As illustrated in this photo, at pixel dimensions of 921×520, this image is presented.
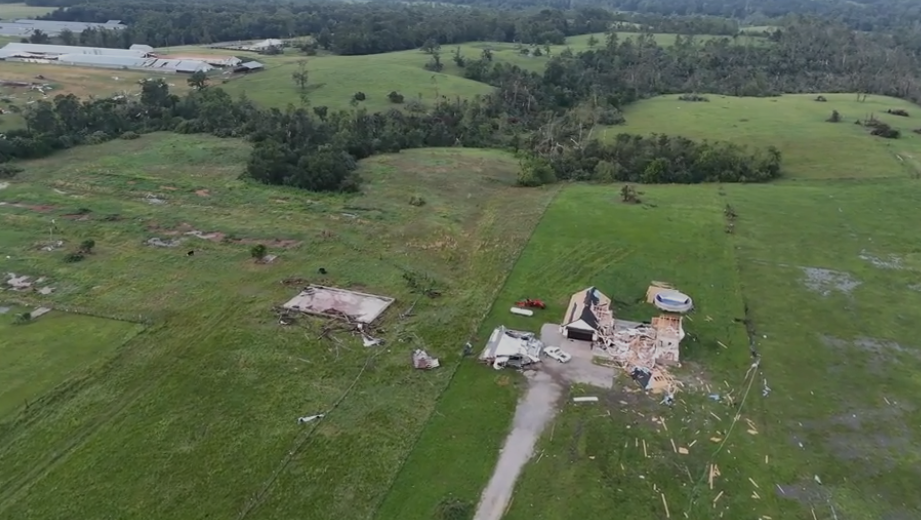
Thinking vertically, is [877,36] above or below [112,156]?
above

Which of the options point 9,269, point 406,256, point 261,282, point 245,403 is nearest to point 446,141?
point 406,256

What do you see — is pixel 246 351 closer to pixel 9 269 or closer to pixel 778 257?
pixel 9 269

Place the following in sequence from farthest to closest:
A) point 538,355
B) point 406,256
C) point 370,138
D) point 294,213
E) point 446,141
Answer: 1. point 446,141
2. point 370,138
3. point 294,213
4. point 406,256
5. point 538,355

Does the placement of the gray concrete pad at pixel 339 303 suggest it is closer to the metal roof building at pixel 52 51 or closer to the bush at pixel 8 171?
the bush at pixel 8 171

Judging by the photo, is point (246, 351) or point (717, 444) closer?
point (717, 444)

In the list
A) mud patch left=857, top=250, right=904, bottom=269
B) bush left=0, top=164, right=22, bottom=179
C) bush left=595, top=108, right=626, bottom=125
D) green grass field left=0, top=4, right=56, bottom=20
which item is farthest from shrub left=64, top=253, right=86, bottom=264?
green grass field left=0, top=4, right=56, bottom=20

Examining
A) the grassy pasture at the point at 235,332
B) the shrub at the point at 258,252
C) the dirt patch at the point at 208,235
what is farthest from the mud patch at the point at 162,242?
the shrub at the point at 258,252

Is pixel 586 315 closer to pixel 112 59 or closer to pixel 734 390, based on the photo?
pixel 734 390
